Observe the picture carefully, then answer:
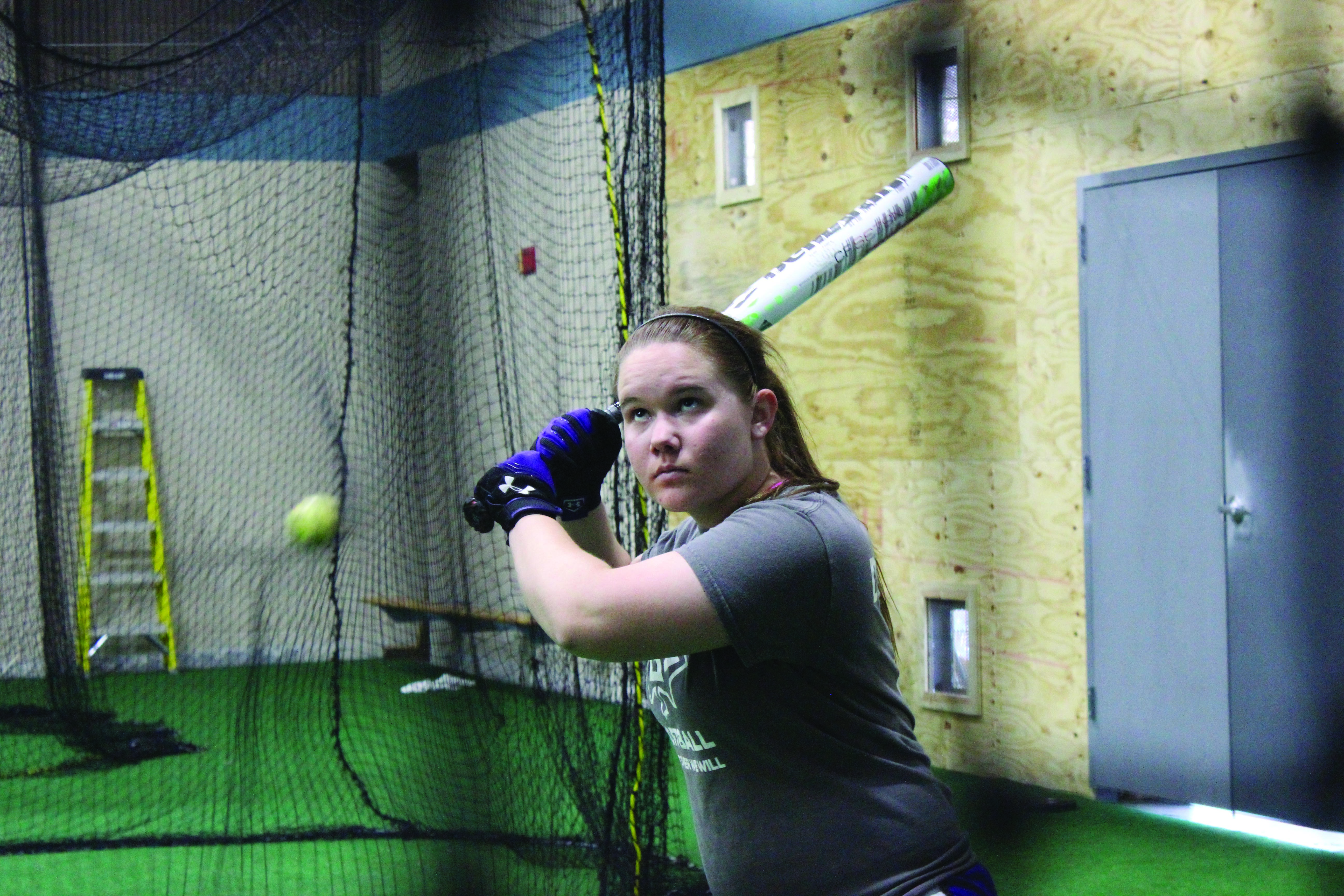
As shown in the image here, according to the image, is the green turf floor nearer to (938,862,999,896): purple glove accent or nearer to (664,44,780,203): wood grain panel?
(938,862,999,896): purple glove accent

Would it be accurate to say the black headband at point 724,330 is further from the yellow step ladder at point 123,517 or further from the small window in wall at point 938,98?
the yellow step ladder at point 123,517

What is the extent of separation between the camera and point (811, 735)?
3.69ft

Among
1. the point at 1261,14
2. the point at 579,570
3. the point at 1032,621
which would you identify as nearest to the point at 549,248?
the point at 1032,621

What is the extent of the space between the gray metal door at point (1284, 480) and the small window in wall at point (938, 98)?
0.64 meters

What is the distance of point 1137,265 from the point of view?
3.30m

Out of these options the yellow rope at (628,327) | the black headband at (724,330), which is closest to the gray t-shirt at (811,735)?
the black headband at (724,330)

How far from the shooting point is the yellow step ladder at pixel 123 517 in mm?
5660

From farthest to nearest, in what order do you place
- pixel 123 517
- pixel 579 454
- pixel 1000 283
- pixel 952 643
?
pixel 123 517 < pixel 1000 283 < pixel 952 643 < pixel 579 454

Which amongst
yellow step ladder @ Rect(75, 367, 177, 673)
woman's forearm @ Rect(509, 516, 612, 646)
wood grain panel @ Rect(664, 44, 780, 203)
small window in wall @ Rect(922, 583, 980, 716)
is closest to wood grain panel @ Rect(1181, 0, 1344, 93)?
wood grain panel @ Rect(664, 44, 780, 203)

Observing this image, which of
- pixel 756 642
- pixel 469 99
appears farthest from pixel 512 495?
pixel 469 99

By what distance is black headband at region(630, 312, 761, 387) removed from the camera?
119cm

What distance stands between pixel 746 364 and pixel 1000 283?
2.45 m

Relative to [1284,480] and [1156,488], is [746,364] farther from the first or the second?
[1156,488]

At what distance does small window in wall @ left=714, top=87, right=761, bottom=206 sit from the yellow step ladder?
3.01 m
